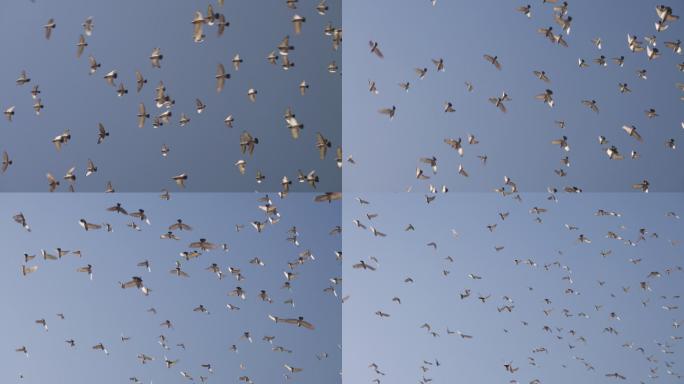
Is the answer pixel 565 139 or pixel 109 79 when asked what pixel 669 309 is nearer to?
pixel 565 139

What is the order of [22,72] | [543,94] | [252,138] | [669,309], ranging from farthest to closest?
[669,309]
[543,94]
[22,72]
[252,138]

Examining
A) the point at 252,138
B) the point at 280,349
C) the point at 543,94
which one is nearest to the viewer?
the point at 252,138

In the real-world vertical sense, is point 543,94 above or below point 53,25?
below

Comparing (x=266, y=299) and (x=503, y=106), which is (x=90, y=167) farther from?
(x=503, y=106)

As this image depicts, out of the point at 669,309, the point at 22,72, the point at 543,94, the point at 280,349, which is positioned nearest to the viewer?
the point at 22,72

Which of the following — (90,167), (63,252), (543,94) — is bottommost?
(63,252)

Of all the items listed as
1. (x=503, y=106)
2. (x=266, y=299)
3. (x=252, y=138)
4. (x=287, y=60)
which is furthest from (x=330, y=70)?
(x=266, y=299)

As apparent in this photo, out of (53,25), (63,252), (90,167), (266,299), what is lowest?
(266,299)

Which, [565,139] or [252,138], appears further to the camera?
[565,139]

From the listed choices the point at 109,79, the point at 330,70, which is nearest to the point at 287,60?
the point at 330,70
